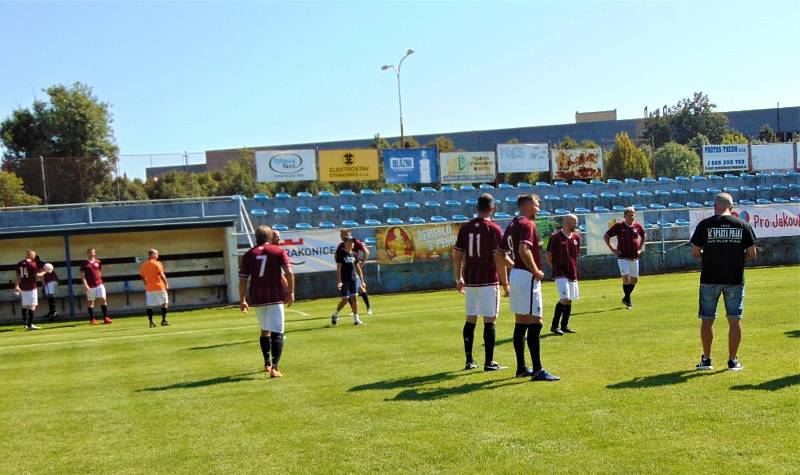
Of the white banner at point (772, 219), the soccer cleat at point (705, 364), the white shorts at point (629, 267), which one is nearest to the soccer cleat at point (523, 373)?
the soccer cleat at point (705, 364)

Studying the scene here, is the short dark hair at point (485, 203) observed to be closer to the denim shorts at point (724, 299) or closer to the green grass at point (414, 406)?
the green grass at point (414, 406)

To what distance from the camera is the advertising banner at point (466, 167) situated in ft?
136

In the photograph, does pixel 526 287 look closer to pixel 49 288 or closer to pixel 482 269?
pixel 482 269

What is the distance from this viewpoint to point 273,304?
10719 millimetres

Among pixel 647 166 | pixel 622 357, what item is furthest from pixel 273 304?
pixel 647 166

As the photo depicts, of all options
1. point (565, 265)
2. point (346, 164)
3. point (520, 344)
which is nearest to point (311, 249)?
point (346, 164)

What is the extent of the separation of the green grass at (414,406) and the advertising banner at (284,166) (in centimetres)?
2334

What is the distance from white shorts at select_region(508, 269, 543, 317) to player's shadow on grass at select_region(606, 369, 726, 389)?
131cm

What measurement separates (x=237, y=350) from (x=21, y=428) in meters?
5.59

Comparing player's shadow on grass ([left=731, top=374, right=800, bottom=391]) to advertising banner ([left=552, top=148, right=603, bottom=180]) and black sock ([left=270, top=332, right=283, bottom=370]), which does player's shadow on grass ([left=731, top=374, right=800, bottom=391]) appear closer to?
black sock ([left=270, top=332, right=283, bottom=370])

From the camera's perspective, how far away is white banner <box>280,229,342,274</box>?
26500 millimetres

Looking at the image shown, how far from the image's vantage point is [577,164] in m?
44.3

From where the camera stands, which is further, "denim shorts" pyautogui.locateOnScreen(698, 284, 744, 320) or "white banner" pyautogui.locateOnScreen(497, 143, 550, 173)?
"white banner" pyautogui.locateOnScreen(497, 143, 550, 173)

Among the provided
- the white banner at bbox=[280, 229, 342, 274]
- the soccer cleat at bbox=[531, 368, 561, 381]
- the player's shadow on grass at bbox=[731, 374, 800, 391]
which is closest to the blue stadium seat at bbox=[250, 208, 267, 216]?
the white banner at bbox=[280, 229, 342, 274]
